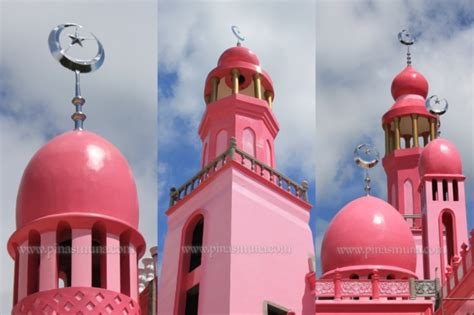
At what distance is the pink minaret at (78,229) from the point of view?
9.42 meters

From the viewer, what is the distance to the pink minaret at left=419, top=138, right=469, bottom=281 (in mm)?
14586

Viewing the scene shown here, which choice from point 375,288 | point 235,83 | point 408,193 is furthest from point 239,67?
point 408,193

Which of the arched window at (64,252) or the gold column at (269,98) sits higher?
the gold column at (269,98)

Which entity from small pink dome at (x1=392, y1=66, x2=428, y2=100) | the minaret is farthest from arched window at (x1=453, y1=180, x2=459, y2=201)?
small pink dome at (x1=392, y1=66, x2=428, y2=100)

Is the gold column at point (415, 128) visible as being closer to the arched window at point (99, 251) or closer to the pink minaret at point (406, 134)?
the pink minaret at point (406, 134)

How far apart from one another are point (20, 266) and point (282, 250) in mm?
2368

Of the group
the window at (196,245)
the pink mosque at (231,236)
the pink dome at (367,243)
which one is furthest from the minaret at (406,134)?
the window at (196,245)

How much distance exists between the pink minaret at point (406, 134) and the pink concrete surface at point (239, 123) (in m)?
5.41

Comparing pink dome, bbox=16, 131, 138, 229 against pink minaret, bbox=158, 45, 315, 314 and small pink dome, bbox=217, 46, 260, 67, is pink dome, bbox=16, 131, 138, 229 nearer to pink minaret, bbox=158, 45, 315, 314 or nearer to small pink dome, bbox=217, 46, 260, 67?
pink minaret, bbox=158, 45, 315, 314

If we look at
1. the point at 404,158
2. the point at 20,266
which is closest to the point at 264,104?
the point at 20,266

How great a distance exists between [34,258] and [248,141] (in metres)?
3.58

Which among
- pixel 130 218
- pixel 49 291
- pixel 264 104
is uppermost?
pixel 264 104

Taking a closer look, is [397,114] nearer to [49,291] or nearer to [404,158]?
[404,158]

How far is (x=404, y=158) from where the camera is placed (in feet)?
59.3
